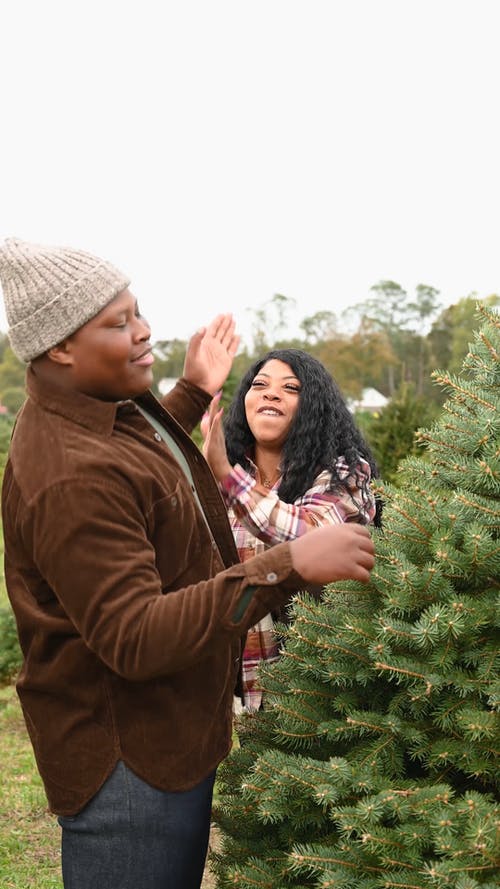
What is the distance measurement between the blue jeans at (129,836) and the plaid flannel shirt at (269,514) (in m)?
1.08

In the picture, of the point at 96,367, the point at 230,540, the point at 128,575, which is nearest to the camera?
the point at 128,575

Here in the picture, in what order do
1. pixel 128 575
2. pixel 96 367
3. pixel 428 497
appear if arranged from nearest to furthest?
pixel 128 575 → pixel 96 367 → pixel 428 497

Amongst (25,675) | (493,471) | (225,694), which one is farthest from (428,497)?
(25,675)

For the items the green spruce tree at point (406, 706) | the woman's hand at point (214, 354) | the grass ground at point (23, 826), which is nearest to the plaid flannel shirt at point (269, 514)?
the woman's hand at point (214, 354)

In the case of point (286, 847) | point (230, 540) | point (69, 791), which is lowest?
point (286, 847)

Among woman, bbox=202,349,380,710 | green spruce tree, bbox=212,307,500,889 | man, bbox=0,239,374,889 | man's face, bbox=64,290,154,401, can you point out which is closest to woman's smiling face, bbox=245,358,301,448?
woman, bbox=202,349,380,710

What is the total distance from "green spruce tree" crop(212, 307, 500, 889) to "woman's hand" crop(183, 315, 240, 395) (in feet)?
2.13

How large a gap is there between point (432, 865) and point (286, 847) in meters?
0.52

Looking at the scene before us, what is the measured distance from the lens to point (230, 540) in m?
2.21

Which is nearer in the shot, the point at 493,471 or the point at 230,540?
the point at 493,471

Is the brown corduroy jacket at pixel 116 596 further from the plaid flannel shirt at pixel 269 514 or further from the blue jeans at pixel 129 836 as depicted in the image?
the plaid flannel shirt at pixel 269 514

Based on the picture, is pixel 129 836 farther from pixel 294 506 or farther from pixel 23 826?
pixel 23 826

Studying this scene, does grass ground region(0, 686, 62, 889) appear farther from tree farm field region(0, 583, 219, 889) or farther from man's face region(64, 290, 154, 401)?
man's face region(64, 290, 154, 401)

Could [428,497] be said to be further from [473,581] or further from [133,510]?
[133,510]
